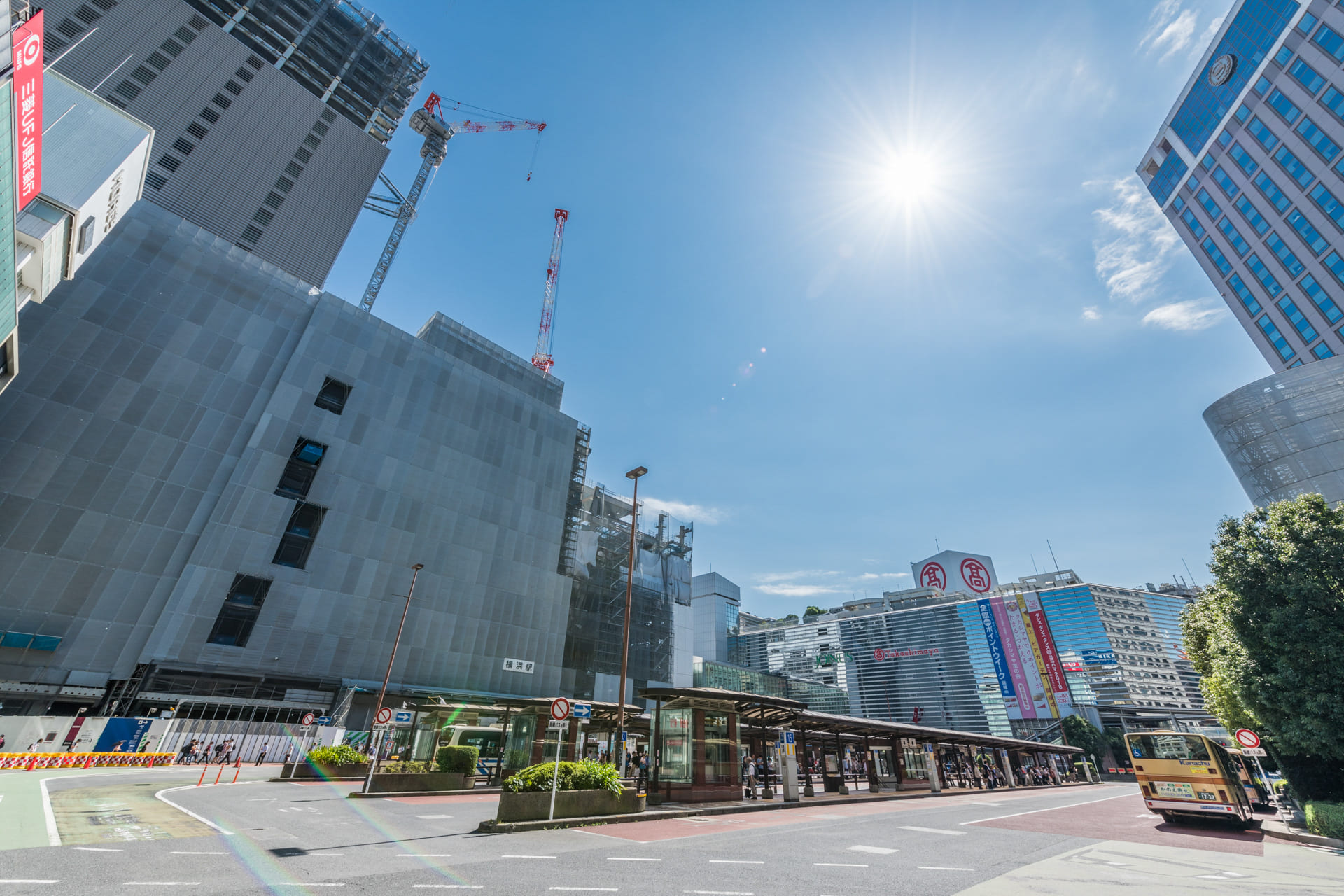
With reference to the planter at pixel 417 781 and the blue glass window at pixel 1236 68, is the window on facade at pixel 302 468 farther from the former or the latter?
the blue glass window at pixel 1236 68

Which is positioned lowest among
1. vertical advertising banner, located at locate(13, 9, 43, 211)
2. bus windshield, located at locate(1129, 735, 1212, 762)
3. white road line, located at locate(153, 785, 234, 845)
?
white road line, located at locate(153, 785, 234, 845)

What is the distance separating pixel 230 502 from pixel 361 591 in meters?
10.5

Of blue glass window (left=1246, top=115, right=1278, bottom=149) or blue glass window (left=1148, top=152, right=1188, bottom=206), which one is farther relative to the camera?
blue glass window (left=1148, top=152, right=1188, bottom=206)

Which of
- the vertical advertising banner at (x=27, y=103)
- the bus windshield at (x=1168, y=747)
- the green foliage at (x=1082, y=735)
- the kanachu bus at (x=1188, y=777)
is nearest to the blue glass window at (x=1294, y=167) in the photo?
the kanachu bus at (x=1188, y=777)

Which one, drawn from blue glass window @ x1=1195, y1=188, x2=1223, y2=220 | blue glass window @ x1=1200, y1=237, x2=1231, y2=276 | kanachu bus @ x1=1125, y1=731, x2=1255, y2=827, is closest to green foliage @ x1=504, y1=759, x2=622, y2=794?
kanachu bus @ x1=1125, y1=731, x2=1255, y2=827

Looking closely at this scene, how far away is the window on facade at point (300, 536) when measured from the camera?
37750 mm

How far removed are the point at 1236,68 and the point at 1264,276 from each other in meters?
24.8

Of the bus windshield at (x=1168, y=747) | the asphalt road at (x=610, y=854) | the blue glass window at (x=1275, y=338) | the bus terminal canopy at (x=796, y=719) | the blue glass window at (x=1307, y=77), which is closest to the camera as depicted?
the asphalt road at (x=610, y=854)

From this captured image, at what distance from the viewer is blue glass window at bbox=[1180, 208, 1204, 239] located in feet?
227

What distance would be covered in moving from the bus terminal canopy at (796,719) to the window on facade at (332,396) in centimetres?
3508

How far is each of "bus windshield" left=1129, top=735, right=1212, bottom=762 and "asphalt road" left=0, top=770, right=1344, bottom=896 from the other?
6.16 feet

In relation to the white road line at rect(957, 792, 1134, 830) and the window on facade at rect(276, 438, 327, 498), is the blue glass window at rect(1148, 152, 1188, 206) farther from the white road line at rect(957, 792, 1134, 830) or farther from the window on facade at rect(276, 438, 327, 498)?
the window on facade at rect(276, 438, 327, 498)

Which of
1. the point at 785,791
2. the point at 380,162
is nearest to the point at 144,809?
the point at 785,791

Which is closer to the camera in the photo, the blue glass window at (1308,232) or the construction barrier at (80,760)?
the construction barrier at (80,760)
